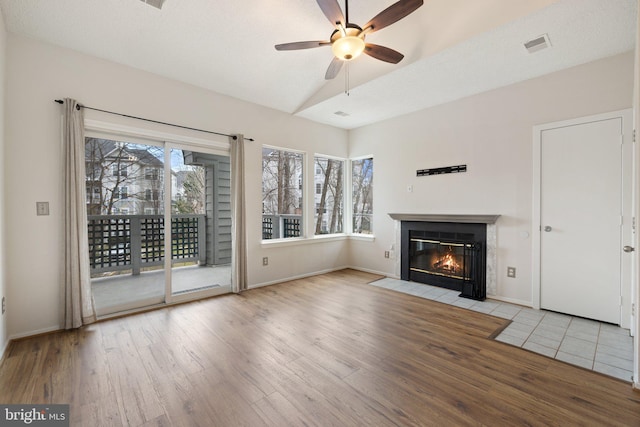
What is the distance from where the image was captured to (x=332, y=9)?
2.14m

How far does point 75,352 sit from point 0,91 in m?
2.38

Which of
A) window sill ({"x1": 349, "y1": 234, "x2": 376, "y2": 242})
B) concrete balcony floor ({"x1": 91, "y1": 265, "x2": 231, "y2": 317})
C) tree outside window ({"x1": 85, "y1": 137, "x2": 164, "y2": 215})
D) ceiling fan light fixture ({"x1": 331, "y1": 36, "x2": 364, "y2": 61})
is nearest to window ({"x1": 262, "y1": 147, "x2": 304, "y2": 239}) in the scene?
concrete balcony floor ({"x1": 91, "y1": 265, "x2": 231, "y2": 317})

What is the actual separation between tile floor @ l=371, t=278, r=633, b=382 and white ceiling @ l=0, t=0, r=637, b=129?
2.82m

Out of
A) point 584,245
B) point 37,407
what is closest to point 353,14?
point 584,245

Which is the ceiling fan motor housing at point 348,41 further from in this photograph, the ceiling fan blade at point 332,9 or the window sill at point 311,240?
the window sill at point 311,240

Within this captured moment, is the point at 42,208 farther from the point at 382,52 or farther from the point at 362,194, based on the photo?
the point at 362,194

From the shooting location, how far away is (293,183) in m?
5.09

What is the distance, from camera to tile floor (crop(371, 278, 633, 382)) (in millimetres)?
2309

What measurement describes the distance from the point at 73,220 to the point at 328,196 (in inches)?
151

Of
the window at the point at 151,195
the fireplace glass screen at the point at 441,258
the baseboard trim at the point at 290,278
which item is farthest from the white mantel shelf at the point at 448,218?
the window at the point at 151,195

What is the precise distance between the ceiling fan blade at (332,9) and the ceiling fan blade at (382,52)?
0.40 metres

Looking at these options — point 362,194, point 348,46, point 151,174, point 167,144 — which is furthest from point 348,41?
point 362,194

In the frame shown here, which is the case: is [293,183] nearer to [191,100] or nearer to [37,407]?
[191,100]

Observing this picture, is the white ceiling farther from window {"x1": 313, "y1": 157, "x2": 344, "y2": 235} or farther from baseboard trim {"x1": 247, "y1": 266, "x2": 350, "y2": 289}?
baseboard trim {"x1": 247, "y1": 266, "x2": 350, "y2": 289}
